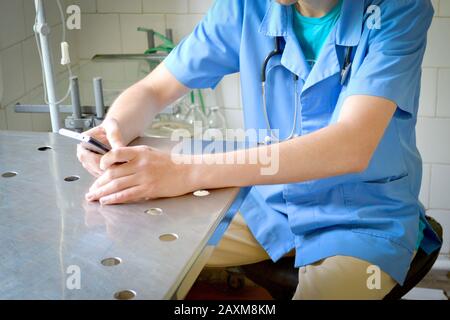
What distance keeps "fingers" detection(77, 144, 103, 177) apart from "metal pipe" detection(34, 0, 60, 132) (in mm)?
518

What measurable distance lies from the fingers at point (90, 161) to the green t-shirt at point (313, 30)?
517 millimetres

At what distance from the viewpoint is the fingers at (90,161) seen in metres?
1.25

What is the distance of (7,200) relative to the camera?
46.1 inches

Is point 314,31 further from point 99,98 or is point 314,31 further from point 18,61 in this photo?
point 18,61

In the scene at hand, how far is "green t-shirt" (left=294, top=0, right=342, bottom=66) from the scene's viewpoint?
58.3 inches

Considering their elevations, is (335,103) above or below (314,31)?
below

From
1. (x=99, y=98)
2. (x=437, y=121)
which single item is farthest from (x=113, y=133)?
(x=437, y=121)

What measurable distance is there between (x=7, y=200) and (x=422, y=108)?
151 centimetres

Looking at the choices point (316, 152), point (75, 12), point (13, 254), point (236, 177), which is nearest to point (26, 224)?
point (13, 254)

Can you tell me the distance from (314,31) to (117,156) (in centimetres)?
56

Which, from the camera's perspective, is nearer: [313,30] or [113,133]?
[113,133]

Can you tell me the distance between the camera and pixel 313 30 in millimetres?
1502

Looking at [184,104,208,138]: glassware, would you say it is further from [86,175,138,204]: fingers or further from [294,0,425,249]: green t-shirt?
[86,175,138,204]: fingers
